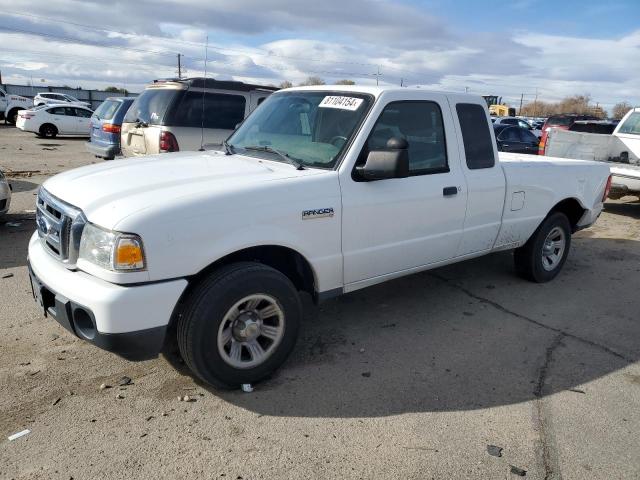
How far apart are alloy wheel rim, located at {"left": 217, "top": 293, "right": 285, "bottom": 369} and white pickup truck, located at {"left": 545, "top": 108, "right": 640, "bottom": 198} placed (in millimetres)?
7878

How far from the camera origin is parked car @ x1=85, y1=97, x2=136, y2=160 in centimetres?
1120

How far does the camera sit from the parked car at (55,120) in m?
21.9

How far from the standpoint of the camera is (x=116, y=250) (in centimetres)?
279

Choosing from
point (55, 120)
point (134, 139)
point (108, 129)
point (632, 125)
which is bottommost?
point (134, 139)

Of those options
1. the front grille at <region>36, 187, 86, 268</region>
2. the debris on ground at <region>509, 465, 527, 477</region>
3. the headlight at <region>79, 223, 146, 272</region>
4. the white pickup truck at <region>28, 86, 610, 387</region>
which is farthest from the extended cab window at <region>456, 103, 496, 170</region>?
the front grille at <region>36, 187, 86, 268</region>

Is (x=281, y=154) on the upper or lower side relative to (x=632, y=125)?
lower

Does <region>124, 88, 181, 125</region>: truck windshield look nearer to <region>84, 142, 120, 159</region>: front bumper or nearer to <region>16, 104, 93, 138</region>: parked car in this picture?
<region>84, 142, 120, 159</region>: front bumper

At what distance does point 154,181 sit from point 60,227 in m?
0.61

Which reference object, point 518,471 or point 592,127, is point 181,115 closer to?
point 518,471

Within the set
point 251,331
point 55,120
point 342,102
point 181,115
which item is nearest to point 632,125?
point 181,115

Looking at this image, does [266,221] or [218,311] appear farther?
[266,221]

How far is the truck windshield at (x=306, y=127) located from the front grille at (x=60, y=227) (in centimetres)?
148

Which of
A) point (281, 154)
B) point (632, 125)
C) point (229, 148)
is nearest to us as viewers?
point (281, 154)

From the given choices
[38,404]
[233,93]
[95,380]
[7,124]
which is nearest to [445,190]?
[95,380]
